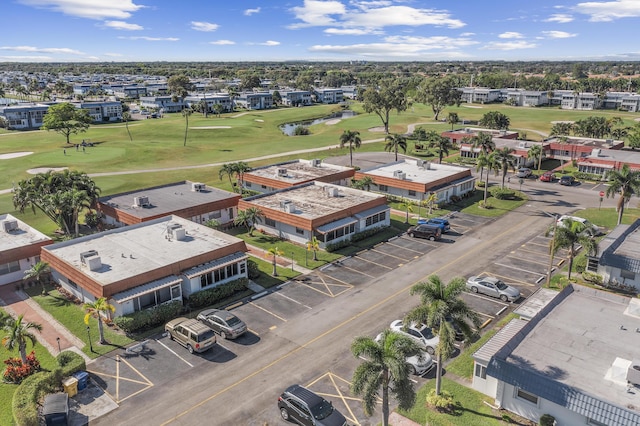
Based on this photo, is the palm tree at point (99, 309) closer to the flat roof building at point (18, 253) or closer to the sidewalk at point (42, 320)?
the sidewalk at point (42, 320)

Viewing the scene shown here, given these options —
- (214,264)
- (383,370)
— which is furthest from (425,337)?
(214,264)

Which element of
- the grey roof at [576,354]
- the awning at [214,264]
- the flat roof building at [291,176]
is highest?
the flat roof building at [291,176]

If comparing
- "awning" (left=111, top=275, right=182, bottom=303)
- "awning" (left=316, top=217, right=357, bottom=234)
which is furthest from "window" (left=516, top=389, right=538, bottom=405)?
"awning" (left=316, top=217, right=357, bottom=234)

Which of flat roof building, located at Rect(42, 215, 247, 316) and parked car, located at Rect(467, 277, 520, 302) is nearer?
flat roof building, located at Rect(42, 215, 247, 316)

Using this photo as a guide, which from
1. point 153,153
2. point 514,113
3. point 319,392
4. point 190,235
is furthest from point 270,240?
point 514,113

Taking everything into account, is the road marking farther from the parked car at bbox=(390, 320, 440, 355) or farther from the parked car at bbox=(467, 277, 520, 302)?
the parked car at bbox=(390, 320, 440, 355)

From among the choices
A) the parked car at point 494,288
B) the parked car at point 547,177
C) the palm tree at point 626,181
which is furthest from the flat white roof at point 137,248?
A: the parked car at point 547,177
